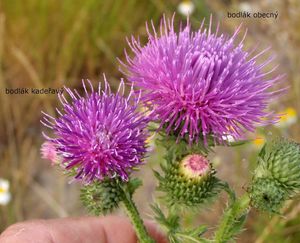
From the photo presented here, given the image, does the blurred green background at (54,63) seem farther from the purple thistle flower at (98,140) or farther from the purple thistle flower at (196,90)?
the purple thistle flower at (98,140)

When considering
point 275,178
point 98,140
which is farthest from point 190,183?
point 98,140

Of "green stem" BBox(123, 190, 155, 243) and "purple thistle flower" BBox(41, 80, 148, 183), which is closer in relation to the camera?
"purple thistle flower" BBox(41, 80, 148, 183)

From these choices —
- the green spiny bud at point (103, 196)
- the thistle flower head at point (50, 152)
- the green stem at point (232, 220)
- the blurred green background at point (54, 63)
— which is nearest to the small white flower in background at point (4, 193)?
the blurred green background at point (54, 63)

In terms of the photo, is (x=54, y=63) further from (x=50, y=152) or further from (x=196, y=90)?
(x=196, y=90)

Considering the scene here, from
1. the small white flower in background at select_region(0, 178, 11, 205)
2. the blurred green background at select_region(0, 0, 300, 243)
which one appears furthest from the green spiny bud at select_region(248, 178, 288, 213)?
the small white flower in background at select_region(0, 178, 11, 205)

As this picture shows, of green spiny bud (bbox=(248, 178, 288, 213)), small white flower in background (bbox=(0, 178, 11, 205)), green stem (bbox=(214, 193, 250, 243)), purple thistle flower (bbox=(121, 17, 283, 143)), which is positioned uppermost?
purple thistle flower (bbox=(121, 17, 283, 143))

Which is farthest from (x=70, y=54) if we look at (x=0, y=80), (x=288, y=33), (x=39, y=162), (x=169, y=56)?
(x=169, y=56)

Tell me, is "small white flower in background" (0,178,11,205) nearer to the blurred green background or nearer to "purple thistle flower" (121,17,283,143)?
the blurred green background
